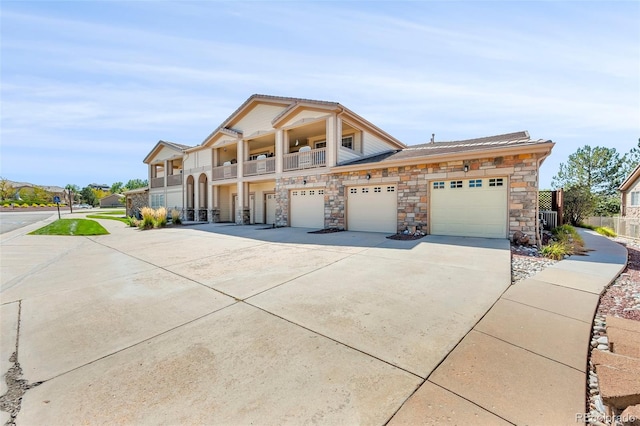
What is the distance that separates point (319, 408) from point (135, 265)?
661 cm

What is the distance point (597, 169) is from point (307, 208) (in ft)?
123

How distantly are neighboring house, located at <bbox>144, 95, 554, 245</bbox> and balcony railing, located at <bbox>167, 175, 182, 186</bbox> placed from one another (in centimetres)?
9

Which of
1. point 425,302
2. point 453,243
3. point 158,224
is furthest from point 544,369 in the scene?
point 158,224

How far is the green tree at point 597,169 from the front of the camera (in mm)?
30312

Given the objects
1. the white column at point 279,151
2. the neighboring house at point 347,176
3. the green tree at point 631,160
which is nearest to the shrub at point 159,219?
the neighboring house at point 347,176

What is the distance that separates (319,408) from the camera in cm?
200

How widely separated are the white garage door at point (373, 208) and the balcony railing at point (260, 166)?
19.2 feet

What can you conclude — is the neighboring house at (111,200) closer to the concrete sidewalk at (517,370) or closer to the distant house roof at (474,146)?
the distant house roof at (474,146)

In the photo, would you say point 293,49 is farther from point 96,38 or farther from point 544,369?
point 544,369

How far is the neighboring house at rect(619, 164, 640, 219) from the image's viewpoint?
2058 centimetres

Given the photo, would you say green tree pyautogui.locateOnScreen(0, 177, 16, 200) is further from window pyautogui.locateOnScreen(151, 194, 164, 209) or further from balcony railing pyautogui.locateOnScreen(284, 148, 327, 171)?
balcony railing pyautogui.locateOnScreen(284, 148, 327, 171)

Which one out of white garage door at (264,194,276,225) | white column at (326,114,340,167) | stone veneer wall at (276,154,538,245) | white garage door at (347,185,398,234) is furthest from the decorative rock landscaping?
white garage door at (264,194,276,225)

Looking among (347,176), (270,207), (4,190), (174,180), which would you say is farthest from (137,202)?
(4,190)

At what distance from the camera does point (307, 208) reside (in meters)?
14.6
